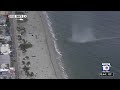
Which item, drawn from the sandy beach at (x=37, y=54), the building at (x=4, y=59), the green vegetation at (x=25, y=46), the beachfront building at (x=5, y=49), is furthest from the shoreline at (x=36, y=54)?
the beachfront building at (x=5, y=49)

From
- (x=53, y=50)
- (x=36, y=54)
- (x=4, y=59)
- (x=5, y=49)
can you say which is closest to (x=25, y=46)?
(x=36, y=54)

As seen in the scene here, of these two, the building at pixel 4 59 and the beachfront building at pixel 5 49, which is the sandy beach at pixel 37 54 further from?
the beachfront building at pixel 5 49

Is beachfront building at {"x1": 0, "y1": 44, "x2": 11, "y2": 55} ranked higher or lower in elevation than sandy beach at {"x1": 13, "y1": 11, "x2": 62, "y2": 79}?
higher

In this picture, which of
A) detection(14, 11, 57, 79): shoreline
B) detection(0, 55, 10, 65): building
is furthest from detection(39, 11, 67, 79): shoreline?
detection(0, 55, 10, 65): building

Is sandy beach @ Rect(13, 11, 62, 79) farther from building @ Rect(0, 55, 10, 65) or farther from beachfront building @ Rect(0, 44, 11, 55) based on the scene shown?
beachfront building @ Rect(0, 44, 11, 55)
